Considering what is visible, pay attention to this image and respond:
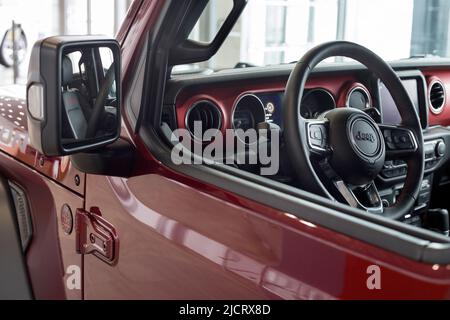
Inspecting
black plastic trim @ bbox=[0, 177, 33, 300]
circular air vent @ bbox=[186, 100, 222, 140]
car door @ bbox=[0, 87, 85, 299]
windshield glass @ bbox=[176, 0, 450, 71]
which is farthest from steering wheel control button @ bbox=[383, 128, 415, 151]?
windshield glass @ bbox=[176, 0, 450, 71]

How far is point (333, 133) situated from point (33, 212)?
0.87 metres

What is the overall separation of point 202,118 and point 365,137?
438mm

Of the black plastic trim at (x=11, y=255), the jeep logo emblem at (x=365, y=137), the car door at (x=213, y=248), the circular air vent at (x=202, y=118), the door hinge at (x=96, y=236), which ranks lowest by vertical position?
the black plastic trim at (x=11, y=255)

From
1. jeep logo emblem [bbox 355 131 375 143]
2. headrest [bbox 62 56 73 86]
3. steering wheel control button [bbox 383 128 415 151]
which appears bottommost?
steering wheel control button [bbox 383 128 415 151]

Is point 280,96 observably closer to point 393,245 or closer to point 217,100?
point 217,100

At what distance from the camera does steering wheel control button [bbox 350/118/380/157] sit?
175 cm

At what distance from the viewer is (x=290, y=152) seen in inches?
60.9

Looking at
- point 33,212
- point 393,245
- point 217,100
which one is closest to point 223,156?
point 217,100

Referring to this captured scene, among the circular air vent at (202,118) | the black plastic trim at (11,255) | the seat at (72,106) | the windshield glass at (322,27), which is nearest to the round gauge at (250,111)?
the circular air vent at (202,118)

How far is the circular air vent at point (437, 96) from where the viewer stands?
109 inches

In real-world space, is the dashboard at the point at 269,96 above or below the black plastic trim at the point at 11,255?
above

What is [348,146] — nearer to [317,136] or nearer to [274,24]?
[317,136]

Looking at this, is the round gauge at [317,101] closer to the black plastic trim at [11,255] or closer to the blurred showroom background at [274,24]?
the black plastic trim at [11,255]

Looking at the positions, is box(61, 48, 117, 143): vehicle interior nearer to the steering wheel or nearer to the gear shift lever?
the steering wheel
